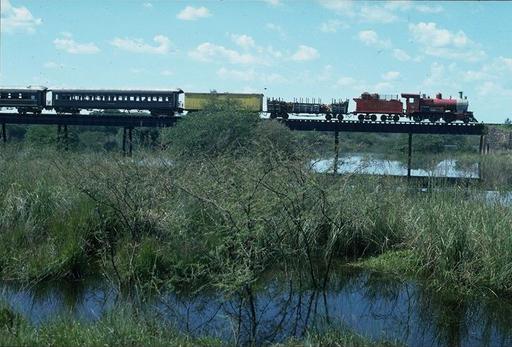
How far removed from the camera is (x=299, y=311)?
9.23m

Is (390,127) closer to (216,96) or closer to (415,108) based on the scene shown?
(415,108)

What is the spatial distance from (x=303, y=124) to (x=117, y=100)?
13439mm

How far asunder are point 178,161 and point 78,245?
400 cm

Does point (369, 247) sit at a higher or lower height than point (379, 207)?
lower

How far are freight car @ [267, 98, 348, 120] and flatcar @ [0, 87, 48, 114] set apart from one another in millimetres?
16365

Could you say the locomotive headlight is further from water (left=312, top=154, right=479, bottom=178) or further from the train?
water (left=312, top=154, right=479, bottom=178)

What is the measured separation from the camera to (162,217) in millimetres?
12602

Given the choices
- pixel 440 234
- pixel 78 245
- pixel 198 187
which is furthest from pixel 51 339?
pixel 440 234

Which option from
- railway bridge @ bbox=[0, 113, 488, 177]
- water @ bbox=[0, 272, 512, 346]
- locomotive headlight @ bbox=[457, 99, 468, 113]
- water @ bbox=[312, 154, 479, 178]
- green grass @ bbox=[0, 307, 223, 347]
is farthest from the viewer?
locomotive headlight @ bbox=[457, 99, 468, 113]

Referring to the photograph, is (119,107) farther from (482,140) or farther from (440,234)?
(440,234)

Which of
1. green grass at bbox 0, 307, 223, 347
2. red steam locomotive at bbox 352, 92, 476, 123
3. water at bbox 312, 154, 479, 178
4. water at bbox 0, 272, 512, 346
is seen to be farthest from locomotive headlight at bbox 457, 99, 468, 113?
green grass at bbox 0, 307, 223, 347

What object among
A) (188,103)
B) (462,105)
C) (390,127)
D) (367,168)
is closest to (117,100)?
(188,103)

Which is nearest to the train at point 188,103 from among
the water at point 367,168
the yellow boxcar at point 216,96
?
the yellow boxcar at point 216,96

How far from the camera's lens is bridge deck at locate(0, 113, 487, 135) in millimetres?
39844
